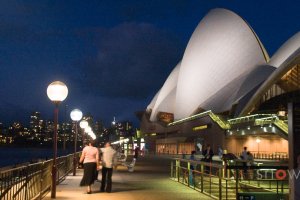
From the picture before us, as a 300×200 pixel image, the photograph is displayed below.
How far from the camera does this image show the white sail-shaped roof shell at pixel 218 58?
63.8m

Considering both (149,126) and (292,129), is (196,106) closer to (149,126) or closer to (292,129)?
(149,126)

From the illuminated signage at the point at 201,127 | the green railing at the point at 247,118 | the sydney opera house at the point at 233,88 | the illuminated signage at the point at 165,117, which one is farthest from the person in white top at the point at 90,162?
the illuminated signage at the point at 165,117

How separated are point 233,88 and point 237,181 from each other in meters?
53.9

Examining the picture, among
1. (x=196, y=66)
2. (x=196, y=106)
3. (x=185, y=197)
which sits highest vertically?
(x=196, y=66)

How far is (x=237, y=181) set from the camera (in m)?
10.9

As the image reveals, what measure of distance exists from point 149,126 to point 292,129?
9897cm

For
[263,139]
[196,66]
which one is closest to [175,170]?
[263,139]

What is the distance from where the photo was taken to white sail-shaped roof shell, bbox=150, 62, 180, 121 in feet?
275

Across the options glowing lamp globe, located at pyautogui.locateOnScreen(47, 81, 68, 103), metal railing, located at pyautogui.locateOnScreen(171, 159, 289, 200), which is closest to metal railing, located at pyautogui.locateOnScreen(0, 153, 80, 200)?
glowing lamp globe, located at pyautogui.locateOnScreen(47, 81, 68, 103)

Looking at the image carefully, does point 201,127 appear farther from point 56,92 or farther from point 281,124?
point 56,92

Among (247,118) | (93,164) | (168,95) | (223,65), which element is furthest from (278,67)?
(93,164)

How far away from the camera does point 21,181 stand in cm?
1041

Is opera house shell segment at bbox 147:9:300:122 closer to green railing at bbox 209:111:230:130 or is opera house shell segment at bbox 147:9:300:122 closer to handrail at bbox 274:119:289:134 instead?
green railing at bbox 209:111:230:130

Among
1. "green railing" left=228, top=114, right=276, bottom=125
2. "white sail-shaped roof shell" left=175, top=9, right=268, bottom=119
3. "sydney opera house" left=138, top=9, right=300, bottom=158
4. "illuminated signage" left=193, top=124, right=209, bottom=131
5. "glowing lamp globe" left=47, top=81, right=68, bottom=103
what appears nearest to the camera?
"glowing lamp globe" left=47, top=81, right=68, bottom=103
